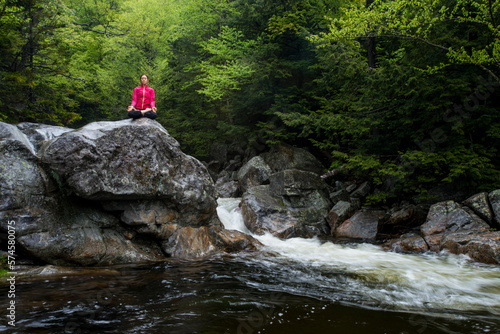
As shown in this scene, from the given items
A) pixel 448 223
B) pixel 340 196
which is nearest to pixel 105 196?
pixel 340 196

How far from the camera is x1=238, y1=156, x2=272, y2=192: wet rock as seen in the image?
1444 cm

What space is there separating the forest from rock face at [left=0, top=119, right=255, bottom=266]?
499 cm

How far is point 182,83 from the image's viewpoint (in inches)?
813

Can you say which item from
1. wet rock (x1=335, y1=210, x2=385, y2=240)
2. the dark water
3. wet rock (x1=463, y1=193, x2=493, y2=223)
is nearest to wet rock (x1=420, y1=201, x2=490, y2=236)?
wet rock (x1=463, y1=193, x2=493, y2=223)

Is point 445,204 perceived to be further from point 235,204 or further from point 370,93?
point 235,204

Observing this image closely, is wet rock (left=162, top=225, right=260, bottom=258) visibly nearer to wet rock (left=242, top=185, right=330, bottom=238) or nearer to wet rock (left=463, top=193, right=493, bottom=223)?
wet rock (left=242, top=185, right=330, bottom=238)

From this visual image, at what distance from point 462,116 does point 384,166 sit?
270cm

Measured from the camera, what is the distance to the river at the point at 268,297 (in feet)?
12.0

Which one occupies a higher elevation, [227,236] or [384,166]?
[384,166]

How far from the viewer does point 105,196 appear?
6.81 metres

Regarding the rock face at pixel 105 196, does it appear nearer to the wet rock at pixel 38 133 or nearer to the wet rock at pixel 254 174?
the wet rock at pixel 38 133

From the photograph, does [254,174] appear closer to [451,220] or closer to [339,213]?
[339,213]

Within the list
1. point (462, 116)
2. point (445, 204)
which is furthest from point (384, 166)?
point (462, 116)

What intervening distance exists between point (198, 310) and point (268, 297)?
3.91 ft
